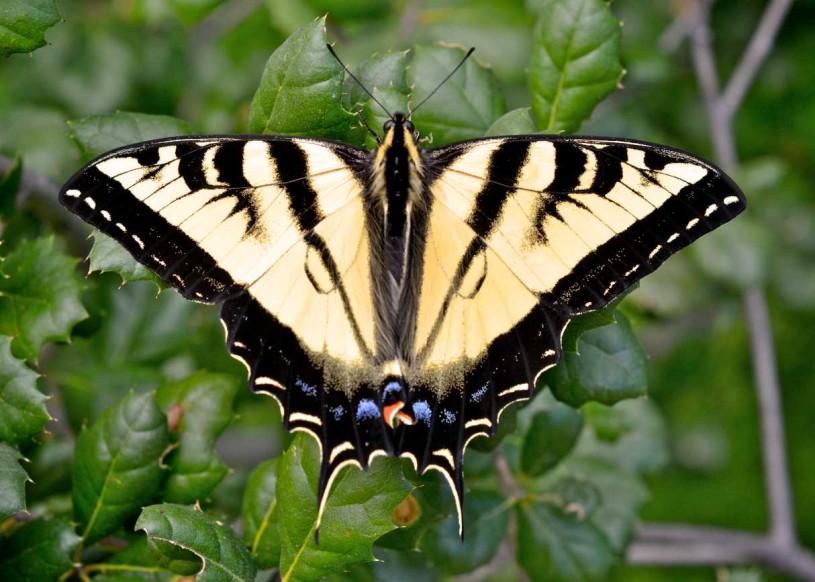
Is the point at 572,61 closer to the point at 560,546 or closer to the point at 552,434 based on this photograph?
the point at 552,434

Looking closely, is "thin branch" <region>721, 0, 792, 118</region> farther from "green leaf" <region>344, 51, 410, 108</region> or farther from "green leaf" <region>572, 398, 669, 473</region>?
"green leaf" <region>344, 51, 410, 108</region>

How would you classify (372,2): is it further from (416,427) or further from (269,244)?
(416,427)

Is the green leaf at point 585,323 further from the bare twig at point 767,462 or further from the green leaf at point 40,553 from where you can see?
the bare twig at point 767,462

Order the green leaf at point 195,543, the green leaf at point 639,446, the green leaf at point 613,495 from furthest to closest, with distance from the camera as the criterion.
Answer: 1. the green leaf at point 639,446
2. the green leaf at point 613,495
3. the green leaf at point 195,543

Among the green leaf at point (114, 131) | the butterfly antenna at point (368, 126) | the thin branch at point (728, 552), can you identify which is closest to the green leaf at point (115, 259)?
the green leaf at point (114, 131)

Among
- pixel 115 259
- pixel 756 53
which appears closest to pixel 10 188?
pixel 115 259
